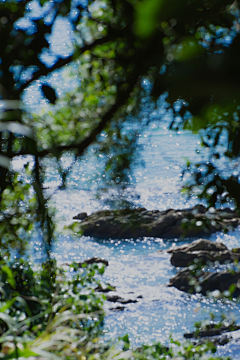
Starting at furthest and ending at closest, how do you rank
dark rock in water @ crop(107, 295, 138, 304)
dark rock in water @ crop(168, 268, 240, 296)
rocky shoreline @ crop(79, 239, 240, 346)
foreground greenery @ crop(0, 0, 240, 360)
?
dark rock in water @ crop(107, 295, 138, 304), dark rock in water @ crop(168, 268, 240, 296), rocky shoreline @ crop(79, 239, 240, 346), foreground greenery @ crop(0, 0, 240, 360)

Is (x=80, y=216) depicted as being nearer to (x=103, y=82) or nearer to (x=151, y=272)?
(x=151, y=272)

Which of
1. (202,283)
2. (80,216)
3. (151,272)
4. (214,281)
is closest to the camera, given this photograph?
(202,283)

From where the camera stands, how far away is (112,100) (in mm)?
2178

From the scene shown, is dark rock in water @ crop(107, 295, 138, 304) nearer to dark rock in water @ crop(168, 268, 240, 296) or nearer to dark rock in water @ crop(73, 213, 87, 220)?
dark rock in water @ crop(168, 268, 240, 296)

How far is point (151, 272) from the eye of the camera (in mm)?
12703

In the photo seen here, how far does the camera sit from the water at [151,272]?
8.98 meters

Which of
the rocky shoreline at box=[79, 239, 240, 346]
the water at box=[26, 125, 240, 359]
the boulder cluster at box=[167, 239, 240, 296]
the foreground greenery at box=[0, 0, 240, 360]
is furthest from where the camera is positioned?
the boulder cluster at box=[167, 239, 240, 296]

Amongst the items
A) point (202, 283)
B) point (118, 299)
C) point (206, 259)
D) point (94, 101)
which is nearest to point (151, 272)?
point (206, 259)

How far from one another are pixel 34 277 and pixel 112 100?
1.58 meters

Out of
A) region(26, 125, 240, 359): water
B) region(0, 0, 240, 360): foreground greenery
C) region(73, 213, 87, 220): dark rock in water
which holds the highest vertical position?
region(0, 0, 240, 360): foreground greenery

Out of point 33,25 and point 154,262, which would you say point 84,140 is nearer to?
point 33,25

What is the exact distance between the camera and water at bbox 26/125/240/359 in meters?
8.98

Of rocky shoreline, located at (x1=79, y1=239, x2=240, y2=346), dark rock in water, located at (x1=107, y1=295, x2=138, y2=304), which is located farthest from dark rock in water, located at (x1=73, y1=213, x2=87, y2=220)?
dark rock in water, located at (x1=107, y1=295, x2=138, y2=304)

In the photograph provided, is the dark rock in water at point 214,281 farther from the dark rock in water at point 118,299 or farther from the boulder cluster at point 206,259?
the dark rock in water at point 118,299
